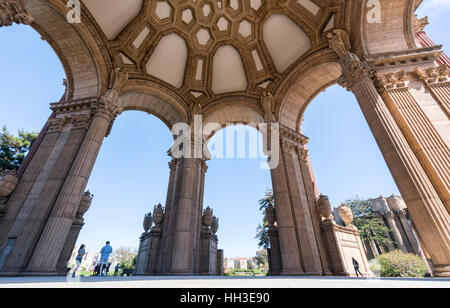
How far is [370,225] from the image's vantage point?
27172 millimetres

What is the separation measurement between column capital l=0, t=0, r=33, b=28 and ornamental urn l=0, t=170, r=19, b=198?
→ 17.6 ft

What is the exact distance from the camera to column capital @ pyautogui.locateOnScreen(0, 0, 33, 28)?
627cm

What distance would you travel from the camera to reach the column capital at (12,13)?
6270mm

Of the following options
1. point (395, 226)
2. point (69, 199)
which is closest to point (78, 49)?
point (69, 199)

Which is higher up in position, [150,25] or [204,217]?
[150,25]

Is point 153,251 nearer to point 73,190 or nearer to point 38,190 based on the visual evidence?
point 73,190

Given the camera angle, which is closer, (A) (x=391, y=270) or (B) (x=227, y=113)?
(A) (x=391, y=270)

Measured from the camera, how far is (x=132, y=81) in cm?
1224

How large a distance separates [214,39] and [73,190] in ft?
40.6

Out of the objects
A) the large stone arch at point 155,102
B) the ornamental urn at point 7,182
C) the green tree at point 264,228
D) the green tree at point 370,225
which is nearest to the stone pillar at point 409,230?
Answer: the green tree at point 370,225

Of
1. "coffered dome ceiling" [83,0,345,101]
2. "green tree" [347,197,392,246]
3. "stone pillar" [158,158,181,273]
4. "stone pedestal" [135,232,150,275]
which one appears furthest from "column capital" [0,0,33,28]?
"green tree" [347,197,392,246]
